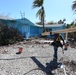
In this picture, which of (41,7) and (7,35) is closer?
(7,35)

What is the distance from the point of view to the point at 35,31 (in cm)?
3538

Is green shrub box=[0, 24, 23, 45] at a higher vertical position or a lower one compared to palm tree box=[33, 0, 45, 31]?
lower

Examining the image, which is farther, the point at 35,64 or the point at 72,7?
the point at 72,7

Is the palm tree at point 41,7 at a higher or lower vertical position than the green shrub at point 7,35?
higher

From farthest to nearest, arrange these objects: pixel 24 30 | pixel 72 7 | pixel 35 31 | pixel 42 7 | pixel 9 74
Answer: pixel 35 31, pixel 42 7, pixel 24 30, pixel 72 7, pixel 9 74

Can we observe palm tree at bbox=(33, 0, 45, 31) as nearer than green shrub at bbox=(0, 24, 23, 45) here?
No

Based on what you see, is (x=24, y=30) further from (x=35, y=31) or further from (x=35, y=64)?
(x=35, y=64)

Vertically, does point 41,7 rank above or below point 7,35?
above

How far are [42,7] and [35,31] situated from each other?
209 inches

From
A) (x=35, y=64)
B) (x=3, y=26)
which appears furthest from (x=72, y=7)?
(x=35, y=64)

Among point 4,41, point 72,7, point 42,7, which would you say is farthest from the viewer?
point 42,7

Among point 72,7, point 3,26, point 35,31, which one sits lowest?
point 35,31

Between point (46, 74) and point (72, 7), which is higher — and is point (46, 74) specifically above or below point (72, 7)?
below

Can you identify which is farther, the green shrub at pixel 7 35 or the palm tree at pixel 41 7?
the palm tree at pixel 41 7
